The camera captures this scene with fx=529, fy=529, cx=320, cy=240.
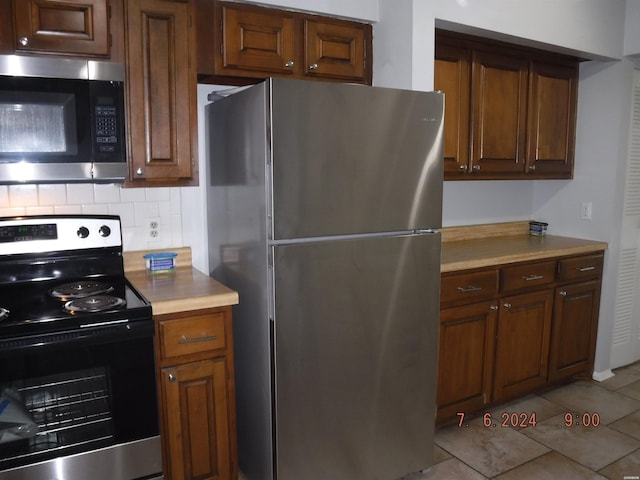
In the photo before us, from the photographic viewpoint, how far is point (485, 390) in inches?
Answer: 109

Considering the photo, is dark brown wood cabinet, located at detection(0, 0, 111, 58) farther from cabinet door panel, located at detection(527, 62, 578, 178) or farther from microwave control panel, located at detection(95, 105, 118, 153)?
cabinet door panel, located at detection(527, 62, 578, 178)

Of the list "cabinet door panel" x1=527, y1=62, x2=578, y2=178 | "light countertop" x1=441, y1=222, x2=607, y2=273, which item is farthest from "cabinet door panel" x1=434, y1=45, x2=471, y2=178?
"cabinet door panel" x1=527, y1=62, x2=578, y2=178

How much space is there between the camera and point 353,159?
1.94 m

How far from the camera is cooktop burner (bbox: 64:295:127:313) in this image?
1720 mm

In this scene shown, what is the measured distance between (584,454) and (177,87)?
8.17 ft

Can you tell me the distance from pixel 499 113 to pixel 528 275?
927mm

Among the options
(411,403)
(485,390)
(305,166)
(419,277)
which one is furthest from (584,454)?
(305,166)

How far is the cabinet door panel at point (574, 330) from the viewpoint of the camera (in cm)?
307

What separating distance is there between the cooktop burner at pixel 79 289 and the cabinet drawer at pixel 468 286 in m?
1.49

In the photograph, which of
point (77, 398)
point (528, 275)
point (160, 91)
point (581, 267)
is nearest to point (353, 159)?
point (160, 91)

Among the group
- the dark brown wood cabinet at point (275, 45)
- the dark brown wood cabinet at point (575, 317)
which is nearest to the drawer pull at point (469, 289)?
the dark brown wood cabinet at point (575, 317)

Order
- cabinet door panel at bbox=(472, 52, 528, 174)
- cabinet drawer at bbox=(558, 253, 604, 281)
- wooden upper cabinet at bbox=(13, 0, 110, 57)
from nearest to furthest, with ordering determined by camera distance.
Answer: wooden upper cabinet at bbox=(13, 0, 110, 57) < cabinet door panel at bbox=(472, 52, 528, 174) < cabinet drawer at bbox=(558, 253, 604, 281)

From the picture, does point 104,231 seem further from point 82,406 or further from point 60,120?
point 82,406

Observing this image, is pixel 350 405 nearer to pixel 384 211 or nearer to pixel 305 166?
pixel 384 211
